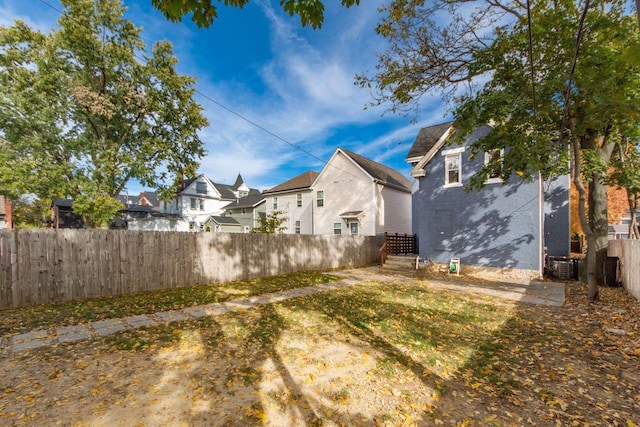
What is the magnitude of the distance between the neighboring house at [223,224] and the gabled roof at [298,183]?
7.50 meters

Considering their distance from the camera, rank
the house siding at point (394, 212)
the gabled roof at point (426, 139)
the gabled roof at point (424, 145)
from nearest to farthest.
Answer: the gabled roof at point (424, 145) < the gabled roof at point (426, 139) < the house siding at point (394, 212)

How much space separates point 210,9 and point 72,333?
227 inches

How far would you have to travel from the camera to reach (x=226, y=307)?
6.62 meters

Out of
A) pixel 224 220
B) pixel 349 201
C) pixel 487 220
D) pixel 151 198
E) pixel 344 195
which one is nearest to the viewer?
pixel 487 220

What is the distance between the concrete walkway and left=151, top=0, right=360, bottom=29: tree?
519 cm

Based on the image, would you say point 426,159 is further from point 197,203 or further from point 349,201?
point 197,203

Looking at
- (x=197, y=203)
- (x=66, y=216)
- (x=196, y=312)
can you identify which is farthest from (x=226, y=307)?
(x=66, y=216)

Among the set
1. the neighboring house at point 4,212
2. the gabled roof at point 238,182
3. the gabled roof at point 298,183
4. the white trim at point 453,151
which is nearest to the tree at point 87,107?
the neighboring house at point 4,212

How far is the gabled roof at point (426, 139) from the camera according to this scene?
16.1m

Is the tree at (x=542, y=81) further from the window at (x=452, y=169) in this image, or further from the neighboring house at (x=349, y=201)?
the neighboring house at (x=349, y=201)

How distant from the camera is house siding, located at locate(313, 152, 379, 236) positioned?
1978 centimetres

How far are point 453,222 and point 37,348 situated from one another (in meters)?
14.0

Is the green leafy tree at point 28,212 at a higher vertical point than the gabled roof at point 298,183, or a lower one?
lower

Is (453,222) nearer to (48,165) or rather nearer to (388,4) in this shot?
(388,4)
